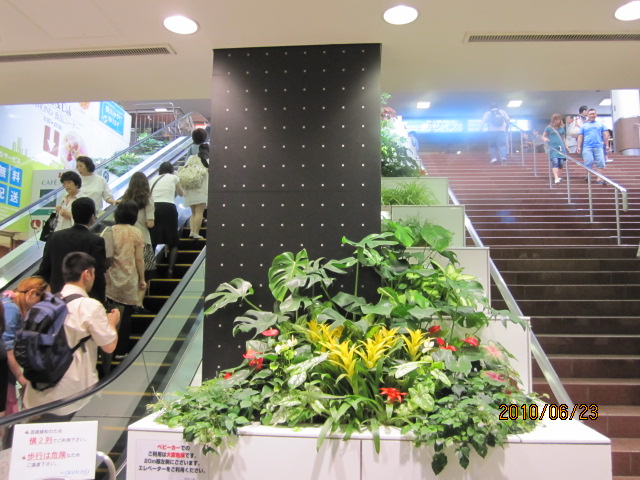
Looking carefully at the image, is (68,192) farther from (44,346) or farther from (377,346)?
(377,346)

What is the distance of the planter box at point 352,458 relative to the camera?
2.24 metres

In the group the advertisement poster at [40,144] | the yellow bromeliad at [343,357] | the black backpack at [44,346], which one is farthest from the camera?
the advertisement poster at [40,144]

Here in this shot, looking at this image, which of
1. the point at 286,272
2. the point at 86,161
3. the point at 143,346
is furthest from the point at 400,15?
the point at 86,161

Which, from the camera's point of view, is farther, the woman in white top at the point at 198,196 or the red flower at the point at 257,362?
the woman in white top at the point at 198,196

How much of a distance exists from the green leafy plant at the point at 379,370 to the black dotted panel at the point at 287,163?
283 mm

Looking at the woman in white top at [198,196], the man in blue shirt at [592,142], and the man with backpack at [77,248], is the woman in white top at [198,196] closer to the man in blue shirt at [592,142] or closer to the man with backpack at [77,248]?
the man with backpack at [77,248]

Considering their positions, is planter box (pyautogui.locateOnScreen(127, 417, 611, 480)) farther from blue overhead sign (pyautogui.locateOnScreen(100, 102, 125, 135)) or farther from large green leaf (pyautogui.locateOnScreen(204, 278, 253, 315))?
blue overhead sign (pyautogui.locateOnScreen(100, 102, 125, 135))

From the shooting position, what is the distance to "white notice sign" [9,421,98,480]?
1798 millimetres

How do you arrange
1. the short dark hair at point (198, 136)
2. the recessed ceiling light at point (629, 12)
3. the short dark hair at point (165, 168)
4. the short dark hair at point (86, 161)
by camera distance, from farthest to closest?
1. the short dark hair at point (198, 136)
2. the short dark hair at point (165, 168)
3. the short dark hair at point (86, 161)
4. the recessed ceiling light at point (629, 12)

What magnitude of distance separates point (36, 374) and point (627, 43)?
4.53m

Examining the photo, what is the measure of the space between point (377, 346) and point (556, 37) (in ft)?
8.56

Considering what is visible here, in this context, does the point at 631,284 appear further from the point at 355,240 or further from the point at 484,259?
the point at 355,240

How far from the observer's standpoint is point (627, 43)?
3.73 m

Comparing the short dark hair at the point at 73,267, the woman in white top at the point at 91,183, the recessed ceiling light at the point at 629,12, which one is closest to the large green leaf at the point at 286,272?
the short dark hair at the point at 73,267
